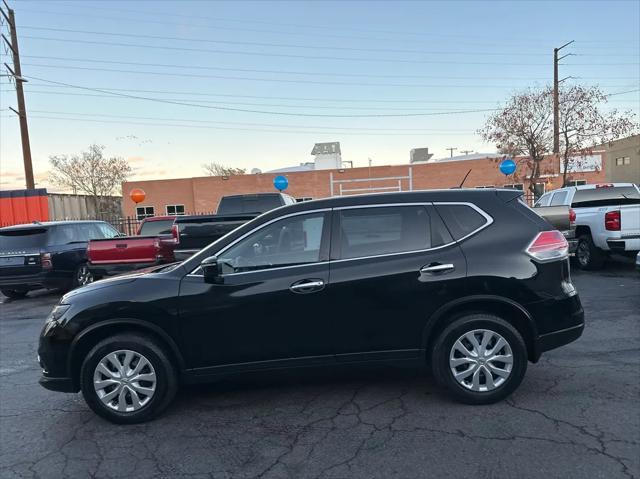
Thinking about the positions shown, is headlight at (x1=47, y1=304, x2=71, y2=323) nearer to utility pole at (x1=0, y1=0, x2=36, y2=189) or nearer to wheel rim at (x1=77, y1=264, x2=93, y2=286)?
wheel rim at (x1=77, y1=264, x2=93, y2=286)

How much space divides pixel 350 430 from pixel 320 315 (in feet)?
2.99

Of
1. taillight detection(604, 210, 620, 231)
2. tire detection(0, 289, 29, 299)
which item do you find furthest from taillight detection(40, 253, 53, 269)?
taillight detection(604, 210, 620, 231)

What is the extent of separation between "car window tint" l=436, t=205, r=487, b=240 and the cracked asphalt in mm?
1469

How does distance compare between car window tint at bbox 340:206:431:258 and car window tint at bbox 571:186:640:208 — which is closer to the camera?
car window tint at bbox 340:206:431:258

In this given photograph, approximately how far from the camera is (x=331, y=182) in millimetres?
35469

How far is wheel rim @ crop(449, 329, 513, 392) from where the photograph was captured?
12.6 ft

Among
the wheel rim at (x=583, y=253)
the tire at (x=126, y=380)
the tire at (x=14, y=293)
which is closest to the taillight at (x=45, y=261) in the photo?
the tire at (x=14, y=293)

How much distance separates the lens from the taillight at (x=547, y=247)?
12.9ft

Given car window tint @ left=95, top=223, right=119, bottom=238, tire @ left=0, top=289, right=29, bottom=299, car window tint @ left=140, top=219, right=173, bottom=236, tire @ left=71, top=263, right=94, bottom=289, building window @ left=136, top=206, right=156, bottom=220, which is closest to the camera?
tire @ left=71, top=263, right=94, bottom=289

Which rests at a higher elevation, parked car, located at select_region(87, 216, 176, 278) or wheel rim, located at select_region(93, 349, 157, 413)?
parked car, located at select_region(87, 216, 176, 278)

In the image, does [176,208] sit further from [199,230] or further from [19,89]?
[199,230]

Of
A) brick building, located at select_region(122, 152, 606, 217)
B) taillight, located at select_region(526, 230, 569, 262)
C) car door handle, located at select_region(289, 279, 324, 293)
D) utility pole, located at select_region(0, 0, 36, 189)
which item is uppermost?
utility pole, located at select_region(0, 0, 36, 189)

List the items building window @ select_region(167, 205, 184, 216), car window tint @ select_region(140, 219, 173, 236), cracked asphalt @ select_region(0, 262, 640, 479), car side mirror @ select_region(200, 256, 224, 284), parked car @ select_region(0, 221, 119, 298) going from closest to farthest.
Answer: cracked asphalt @ select_region(0, 262, 640, 479), car side mirror @ select_region(200, 256, 224, 284), parked car @ select_region(0, 221, 119, 298), car window tint @ select_region(140, 219, 173, 236), building window @ select_region(167, 205, 184, 216)

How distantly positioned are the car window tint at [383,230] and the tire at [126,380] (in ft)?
5.91
